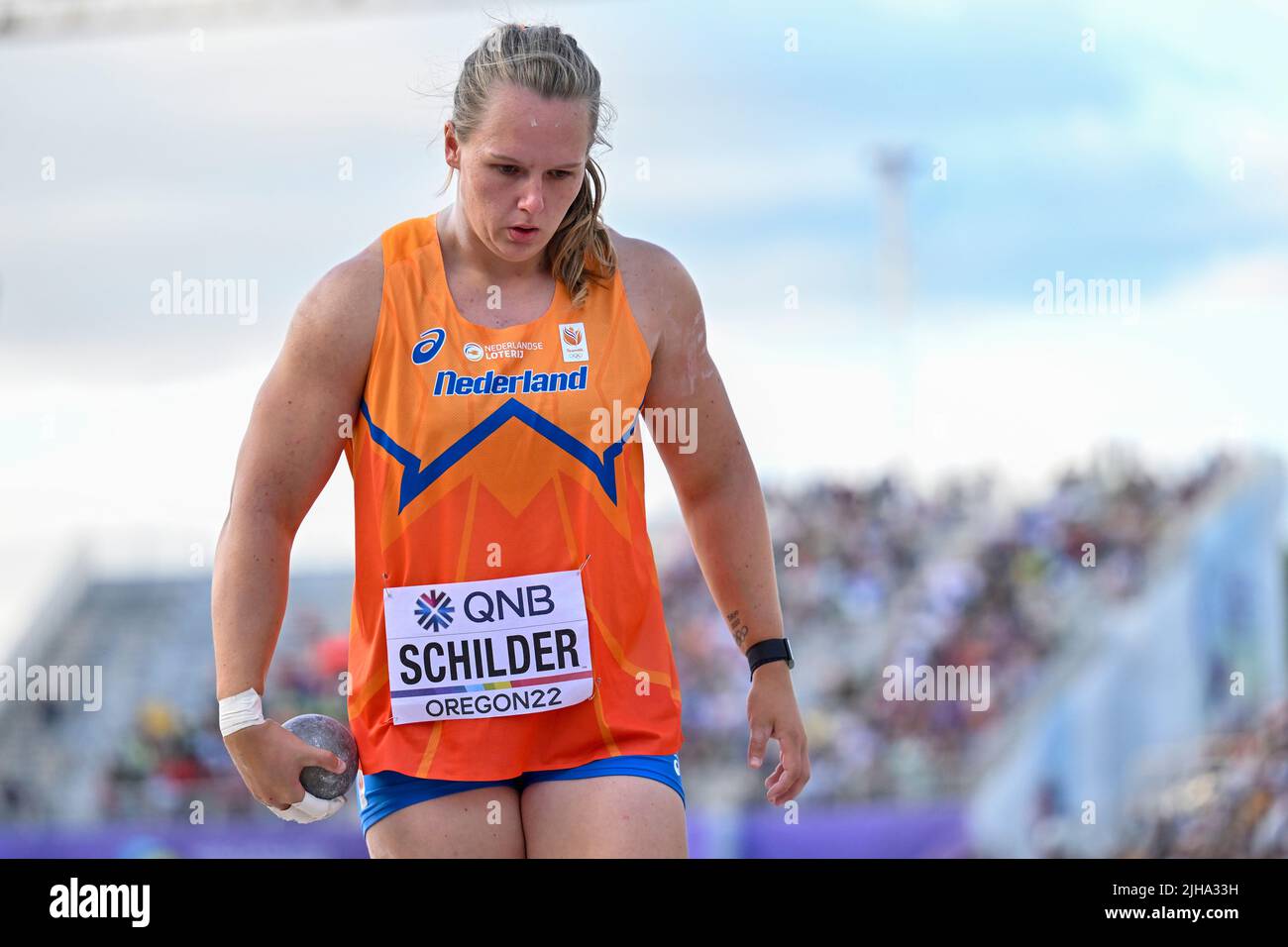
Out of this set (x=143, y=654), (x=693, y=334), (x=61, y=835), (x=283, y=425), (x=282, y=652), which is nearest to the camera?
(x=283, y=425)

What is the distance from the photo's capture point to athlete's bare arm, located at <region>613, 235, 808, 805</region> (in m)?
3.06

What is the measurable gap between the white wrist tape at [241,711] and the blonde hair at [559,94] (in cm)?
100

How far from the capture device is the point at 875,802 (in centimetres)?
1165

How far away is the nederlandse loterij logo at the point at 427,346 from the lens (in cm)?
284

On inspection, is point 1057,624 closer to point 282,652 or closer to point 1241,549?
point 1241,549

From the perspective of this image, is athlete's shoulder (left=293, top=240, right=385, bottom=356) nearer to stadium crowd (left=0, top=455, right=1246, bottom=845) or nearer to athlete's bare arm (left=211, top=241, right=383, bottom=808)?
athlete's bare arm (left=211, top=241, right=383, bottom=808)

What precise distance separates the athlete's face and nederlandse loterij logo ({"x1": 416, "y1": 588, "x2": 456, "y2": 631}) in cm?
68
